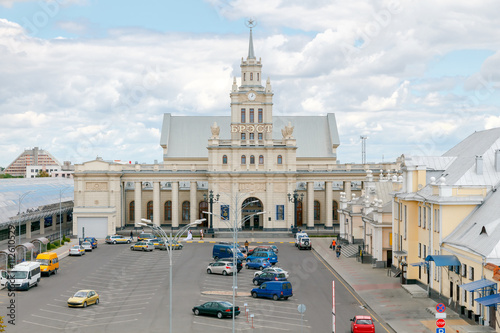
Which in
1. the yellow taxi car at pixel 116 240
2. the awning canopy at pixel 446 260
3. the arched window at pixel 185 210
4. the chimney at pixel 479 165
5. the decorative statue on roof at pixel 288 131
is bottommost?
the yellow taxi car at pixel 116 240

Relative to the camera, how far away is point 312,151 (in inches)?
4771

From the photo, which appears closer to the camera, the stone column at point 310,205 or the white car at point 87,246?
the white car at point 87,246

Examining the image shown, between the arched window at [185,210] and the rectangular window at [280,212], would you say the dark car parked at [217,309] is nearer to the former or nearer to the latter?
the rectangular window at [280,212]

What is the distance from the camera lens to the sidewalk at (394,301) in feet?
138

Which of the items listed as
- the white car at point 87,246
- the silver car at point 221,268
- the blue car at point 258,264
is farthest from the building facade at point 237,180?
the silver car at point 221,268

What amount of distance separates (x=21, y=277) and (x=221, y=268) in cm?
Result: 1957

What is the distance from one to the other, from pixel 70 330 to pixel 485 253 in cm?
2762

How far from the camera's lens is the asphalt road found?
42531mm

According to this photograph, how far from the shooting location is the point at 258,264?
2675 inches

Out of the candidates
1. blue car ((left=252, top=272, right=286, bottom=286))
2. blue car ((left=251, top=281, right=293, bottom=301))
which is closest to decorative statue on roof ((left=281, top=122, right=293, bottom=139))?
blue car ((left=252, top=272, right=286, bottom=286))

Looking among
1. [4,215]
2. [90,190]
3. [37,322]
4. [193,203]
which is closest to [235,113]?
[193,203]

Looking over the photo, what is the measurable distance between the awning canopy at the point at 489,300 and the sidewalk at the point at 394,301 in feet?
6.98

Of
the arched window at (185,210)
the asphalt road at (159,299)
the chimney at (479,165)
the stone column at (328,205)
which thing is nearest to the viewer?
the asphalt road at (159,299)

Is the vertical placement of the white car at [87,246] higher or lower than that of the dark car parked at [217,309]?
lower
